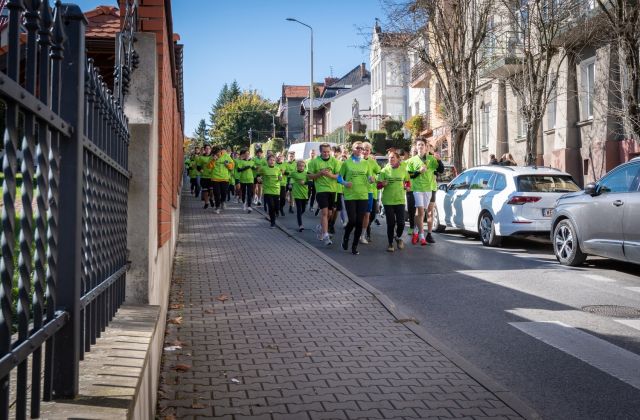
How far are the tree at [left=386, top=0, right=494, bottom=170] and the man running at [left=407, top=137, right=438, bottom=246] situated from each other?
449 inches

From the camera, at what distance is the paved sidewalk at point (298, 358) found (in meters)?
4.70

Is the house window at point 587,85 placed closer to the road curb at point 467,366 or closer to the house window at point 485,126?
the house window at point 485,126

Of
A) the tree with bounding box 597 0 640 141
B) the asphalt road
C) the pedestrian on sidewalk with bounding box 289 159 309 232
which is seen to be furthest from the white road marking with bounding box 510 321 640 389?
the pedestrian on sidewalk with bounding box 289 159 309 232

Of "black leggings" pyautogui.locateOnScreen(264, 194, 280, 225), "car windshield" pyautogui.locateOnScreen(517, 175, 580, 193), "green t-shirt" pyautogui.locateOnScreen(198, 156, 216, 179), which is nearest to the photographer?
"car windshield" pyautogui.locateOnScreen(517, 175, 580, 193)

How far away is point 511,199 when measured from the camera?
1436 centimetres

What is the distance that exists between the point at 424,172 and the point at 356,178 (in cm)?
207

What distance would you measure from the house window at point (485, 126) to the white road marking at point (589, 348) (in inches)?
1092

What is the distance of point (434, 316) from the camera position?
796 cm

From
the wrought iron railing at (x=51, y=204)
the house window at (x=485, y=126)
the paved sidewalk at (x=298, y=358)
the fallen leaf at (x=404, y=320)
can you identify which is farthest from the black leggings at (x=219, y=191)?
the wrought iron railing at (x=51, y=204)

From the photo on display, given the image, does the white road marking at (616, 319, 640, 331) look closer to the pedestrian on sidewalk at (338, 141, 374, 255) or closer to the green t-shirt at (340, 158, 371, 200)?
the pedestrian on sidewalk at (338, 141, 374, 255)

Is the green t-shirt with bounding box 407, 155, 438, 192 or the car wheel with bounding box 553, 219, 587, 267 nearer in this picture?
the car wheel with bounding box 553, 219, 587, 267

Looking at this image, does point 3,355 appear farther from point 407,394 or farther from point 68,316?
point 407,394

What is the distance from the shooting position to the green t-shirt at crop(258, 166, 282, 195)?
62.5 feet

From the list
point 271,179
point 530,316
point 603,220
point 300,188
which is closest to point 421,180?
point 300,188
